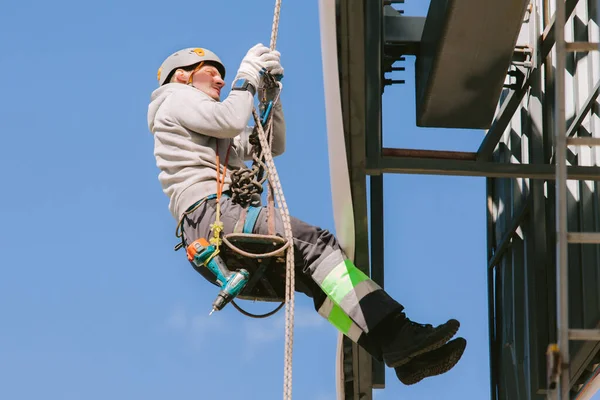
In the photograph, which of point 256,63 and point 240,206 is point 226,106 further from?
point 240,206

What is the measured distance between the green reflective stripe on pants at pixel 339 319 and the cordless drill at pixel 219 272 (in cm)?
53

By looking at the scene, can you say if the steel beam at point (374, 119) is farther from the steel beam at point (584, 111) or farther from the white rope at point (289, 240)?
the steel beam at point (584, 111)

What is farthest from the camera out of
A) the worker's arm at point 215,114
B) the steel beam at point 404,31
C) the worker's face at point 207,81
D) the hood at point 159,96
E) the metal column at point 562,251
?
the steel beam at point 404,31

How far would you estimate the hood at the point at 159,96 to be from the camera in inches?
333

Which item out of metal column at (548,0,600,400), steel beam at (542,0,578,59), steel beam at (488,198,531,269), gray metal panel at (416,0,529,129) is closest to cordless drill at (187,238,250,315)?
gray metal panel at (416,0,529,129)

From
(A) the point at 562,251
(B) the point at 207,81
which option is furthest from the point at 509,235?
(A) the point at 562,251

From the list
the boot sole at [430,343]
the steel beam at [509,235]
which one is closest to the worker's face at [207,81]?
the boot sole at [430,343]

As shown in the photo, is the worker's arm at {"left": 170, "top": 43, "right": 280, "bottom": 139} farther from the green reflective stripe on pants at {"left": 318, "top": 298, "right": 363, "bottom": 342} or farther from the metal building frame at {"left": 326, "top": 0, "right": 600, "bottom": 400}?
the green reflective stripe on pants at {"left": 318, "top": 298, "right": 363, "bottom": 342}

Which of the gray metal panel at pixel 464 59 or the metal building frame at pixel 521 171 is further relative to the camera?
the gray metal panel at pixel 464 59

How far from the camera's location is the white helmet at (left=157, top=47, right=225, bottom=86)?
8688 mm

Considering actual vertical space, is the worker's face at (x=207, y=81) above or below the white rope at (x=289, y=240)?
above

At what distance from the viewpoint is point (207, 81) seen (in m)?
8.68

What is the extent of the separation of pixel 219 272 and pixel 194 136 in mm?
932

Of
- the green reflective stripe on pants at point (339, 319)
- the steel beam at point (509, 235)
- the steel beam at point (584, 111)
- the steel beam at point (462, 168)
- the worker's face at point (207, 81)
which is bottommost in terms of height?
the green reflective stripe on pants at point (339, 319)
